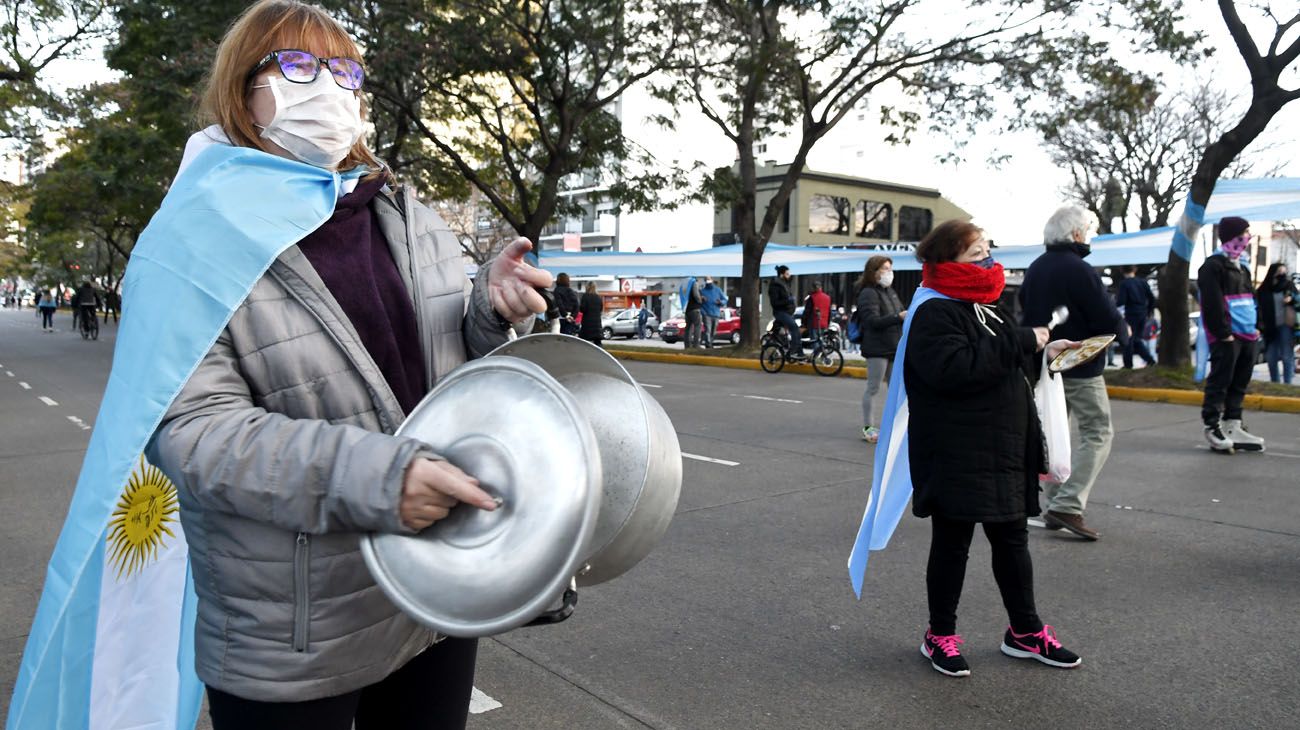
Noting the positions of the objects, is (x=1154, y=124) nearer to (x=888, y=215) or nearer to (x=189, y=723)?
(x=888, y=215)

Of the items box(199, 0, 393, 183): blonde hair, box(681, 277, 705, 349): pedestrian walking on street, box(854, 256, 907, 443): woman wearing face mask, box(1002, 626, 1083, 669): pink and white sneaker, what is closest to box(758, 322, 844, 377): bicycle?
box(681, 277, 705, 349): pedestrian walking on street

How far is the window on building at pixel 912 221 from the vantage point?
171 feet

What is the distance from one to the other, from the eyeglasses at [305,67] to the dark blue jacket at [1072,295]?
4.49m

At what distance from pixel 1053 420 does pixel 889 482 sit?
956 mm

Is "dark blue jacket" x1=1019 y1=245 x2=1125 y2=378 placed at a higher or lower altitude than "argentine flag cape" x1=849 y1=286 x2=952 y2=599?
higher

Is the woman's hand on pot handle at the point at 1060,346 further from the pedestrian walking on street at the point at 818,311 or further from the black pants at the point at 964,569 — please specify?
the pedestrian walking on street at the point at 818,311

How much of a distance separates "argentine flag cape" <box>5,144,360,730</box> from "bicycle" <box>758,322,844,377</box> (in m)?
15.8

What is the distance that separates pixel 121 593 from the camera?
1.75 metres

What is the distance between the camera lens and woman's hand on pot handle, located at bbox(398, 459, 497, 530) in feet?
4.24

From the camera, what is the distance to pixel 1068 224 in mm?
5348

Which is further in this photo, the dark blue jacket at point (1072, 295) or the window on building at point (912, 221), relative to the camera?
the window on building at point (912, 221)

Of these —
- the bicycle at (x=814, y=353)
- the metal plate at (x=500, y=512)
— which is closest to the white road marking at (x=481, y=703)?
the metal plate at (x=500, y=512)

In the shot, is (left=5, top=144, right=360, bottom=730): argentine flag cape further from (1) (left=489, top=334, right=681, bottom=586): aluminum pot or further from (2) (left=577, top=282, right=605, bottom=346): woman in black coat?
(2) (left=577, top=282, right=605, bottom=346): woman in black coat

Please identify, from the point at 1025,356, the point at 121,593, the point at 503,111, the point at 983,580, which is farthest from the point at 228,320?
the point at 503,111
